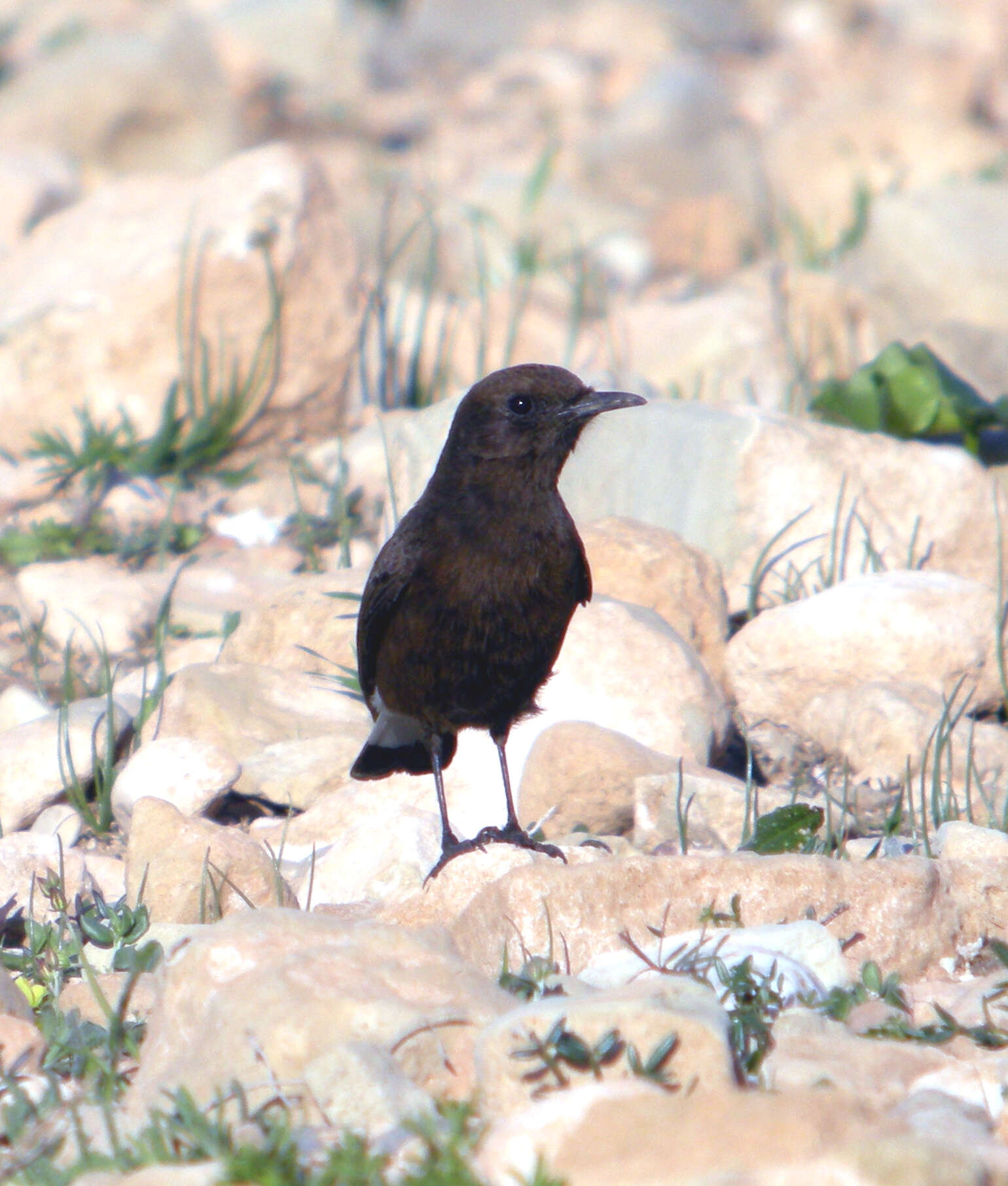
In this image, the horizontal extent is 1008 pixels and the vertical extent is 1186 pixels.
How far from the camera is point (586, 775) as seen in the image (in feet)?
12.5

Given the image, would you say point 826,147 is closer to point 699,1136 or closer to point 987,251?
point 987,251

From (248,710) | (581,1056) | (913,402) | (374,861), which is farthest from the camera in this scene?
(913,402)

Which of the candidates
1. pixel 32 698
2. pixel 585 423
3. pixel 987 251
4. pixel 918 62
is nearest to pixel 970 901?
pixel 585 423

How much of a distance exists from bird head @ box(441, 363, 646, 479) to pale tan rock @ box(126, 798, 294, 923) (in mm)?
1171

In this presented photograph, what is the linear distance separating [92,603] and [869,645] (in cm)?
267

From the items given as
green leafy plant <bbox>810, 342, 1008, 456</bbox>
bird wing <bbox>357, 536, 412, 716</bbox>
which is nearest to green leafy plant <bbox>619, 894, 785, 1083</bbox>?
bird wing <bbox>357, 536, 412, 716</bbox>

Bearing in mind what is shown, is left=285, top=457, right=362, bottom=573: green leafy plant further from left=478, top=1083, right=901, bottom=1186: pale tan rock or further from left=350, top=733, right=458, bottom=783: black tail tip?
left=478, top=1083, right=901, bottom=1186: pale tan rock

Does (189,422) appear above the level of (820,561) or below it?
above

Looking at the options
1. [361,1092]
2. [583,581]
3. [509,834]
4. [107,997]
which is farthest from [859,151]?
[361,1092]

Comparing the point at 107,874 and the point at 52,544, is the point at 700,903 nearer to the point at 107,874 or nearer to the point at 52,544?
the point at 107,874

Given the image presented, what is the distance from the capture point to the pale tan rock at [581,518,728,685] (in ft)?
15.2

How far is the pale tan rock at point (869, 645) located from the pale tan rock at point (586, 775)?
27.5 inches

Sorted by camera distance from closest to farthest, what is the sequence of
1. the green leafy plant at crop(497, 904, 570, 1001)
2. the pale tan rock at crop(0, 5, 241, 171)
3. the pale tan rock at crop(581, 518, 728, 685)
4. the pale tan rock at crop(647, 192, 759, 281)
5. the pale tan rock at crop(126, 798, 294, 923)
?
the green leafy plant at crop(497, 904, 570, 1001) < the pale tan rock at crop(126, 798, 294, 923) < the pale tan rock at crop(581, 518, 728, 685) < the pale tan rock at crop(647, 192, 759, 281) < the pale tan rock at crop(0, 5, 241, 171)

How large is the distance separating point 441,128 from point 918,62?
4614 millimetres
